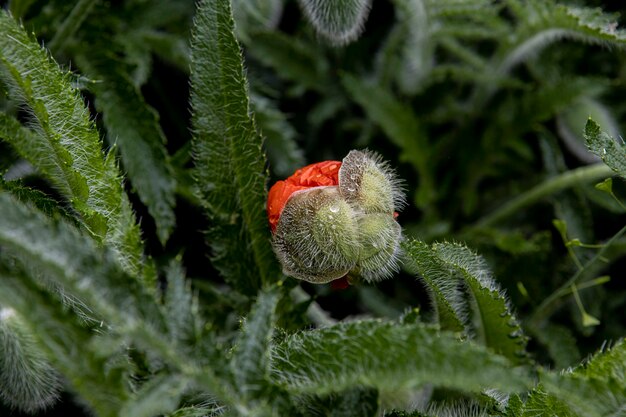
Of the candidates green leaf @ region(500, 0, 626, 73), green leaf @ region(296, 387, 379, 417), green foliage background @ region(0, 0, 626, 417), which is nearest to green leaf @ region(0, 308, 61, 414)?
green foliage background @ region(0, 0, 626, 417)

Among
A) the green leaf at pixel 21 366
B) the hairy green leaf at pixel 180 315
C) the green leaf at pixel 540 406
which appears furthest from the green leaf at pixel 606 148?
the green leaf at pixel 21 366

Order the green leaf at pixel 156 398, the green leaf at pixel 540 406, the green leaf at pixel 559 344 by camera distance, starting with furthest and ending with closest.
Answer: the green leaf at pixel 559 344 < the green leaf at pixel 540 406 < the green leaf at pixel 156 398

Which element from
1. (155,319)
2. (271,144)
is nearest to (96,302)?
(155,319)

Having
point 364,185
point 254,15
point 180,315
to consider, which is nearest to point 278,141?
point 254,15

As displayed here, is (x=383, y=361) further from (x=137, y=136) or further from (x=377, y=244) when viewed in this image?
(x=137, y=136)

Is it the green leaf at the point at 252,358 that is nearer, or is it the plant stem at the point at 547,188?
the green leaf at the point at 252,358

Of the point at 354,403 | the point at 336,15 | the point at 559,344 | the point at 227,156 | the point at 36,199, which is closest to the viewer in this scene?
the point at 354,403

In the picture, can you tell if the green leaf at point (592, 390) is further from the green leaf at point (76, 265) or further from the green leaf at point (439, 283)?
the green leaf at point (76, 265)
